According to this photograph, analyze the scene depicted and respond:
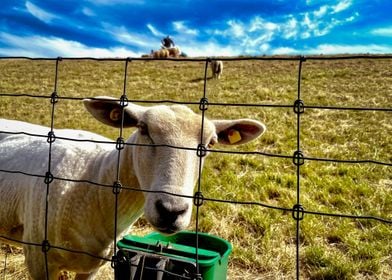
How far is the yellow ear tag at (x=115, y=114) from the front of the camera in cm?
294

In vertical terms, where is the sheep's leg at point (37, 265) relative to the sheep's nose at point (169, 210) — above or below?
below

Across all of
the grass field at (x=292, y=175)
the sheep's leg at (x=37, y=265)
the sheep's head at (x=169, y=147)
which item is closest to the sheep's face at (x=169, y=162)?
the sheep's head at (x=169, y=147)

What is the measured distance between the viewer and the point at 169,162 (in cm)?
250

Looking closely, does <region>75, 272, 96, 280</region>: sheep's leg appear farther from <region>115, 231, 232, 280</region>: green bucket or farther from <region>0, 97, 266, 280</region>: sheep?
<region>115, 231, 232, 280</region>: green bucket

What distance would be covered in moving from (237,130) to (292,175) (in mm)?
3307

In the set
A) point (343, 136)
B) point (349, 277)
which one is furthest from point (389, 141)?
point (349, 277)

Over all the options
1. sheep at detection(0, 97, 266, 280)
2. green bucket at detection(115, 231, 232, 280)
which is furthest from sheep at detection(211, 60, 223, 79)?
green bucket at detection(115, 231, 232, 280)

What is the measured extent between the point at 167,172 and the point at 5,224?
1.79m

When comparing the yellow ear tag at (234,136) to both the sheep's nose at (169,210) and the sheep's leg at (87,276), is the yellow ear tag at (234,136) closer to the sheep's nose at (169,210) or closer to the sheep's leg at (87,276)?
the sheep's nose at (169,210)

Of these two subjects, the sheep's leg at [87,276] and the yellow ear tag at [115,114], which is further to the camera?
the sheep's leg at [87,276]

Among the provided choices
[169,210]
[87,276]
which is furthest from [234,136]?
[87,276]

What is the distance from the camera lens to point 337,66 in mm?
20000

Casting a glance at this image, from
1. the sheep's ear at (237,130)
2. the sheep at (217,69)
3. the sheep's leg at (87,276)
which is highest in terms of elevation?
the sheep at (217,69)

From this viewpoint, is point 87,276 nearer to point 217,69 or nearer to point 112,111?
point 112,111
